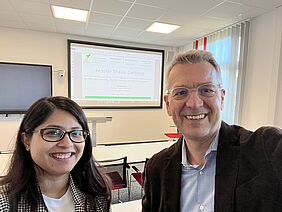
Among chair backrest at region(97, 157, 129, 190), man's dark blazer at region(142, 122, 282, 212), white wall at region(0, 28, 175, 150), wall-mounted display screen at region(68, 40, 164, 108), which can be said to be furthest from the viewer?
wall-mounted display screen at region(68, 40, 164, 108)

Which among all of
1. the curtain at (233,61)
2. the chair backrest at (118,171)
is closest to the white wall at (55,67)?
the chair backrest at (118,171)

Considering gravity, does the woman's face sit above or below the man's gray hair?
below

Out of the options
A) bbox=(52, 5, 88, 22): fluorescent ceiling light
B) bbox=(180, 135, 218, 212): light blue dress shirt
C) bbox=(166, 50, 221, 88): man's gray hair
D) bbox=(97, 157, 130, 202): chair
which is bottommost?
bbox=(97, 157, 130, 202): chair

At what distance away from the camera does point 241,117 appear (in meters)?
4.19

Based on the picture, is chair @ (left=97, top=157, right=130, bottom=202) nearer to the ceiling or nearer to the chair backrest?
the chair backrest

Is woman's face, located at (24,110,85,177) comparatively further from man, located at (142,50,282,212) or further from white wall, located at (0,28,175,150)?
white wall, located at (0,28,175,150)

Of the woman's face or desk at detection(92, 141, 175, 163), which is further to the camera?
desk at detection(92, 141, 175, 163)

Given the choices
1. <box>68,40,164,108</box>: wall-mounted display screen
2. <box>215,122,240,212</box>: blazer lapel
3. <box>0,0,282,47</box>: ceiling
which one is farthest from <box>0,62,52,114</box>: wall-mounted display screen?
<box>215,122,240,212</box>: blazer lapel

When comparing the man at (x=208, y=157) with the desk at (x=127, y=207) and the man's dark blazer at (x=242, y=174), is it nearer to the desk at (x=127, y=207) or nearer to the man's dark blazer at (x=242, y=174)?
the man's dark blazer at (x=242, y=174)

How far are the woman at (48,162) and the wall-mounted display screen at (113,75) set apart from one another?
14.6ft

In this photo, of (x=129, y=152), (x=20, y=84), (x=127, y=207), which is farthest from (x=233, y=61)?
(x=20, y=84)

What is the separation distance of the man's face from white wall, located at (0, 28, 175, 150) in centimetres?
344

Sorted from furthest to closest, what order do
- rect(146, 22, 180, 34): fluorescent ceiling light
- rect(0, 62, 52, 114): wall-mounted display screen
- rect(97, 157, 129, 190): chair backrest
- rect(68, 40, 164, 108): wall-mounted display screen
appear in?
rect(68, 40, 164, 108): wall-mounted display screen → rect(0, 62, 52, 114): wall-mounted display screen → rect(146, 22, 180, 34): fluorescent ceiling light → rect(97, 157, 129, 190): chair backrest

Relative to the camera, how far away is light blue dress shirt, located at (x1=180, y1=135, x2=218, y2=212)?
0.93 m
